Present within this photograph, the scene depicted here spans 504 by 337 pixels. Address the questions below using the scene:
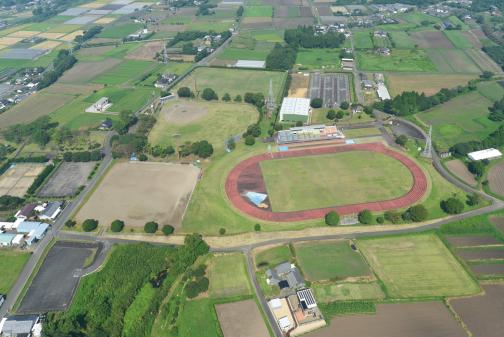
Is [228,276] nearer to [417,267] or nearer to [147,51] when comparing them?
[417,267]

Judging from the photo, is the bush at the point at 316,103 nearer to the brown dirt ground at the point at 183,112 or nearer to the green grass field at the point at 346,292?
the brown dirt ground at the point at 183,112

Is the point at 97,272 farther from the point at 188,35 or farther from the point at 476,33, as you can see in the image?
the point at 476,33

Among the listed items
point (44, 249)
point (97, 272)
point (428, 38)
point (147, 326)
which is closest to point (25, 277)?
point (44, 249)

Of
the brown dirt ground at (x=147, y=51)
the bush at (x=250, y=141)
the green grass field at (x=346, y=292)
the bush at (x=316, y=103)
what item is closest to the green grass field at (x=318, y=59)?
the bush at (x=316, y=103)

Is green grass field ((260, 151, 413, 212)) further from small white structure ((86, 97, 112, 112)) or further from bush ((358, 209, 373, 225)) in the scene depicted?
small white structure ((86, 97, 112, 112))

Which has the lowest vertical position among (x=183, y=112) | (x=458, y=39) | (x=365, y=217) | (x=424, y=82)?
(x=183, y=112)

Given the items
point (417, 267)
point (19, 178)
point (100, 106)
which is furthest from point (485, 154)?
point (19, 178)

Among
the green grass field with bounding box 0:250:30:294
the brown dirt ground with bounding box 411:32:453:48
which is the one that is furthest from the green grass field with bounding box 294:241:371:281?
the brown dirt ground with bounding box 411:32:453:48

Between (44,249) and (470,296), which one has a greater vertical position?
(470,296)
